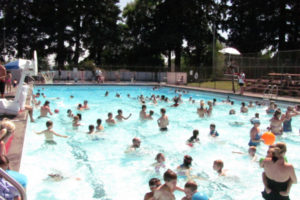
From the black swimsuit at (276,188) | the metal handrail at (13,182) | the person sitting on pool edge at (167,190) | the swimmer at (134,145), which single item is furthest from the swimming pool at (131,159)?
the metal handrail at (13,182)

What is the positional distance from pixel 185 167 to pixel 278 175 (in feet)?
9.10

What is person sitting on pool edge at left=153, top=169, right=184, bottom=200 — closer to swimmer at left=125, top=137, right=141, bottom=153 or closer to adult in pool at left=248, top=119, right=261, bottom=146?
swimmer at left=125, top=137, right=141, bottom=153

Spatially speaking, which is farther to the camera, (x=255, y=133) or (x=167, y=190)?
(x=255, y=133)

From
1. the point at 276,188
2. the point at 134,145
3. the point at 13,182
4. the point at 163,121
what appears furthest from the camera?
the point at 163,121

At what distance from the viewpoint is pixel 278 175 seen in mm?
4160

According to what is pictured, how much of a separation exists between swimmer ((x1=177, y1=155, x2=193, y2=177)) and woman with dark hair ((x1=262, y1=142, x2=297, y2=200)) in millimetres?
2386

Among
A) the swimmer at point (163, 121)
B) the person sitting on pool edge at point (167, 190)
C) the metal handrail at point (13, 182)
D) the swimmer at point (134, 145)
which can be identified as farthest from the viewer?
the swimmer at point (163, 121)

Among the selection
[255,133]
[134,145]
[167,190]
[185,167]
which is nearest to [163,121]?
[134,145]

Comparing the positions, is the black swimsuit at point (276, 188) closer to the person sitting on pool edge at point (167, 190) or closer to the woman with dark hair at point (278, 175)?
the woman with dark hair at point (278, 175)

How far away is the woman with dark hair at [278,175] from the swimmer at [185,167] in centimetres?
239

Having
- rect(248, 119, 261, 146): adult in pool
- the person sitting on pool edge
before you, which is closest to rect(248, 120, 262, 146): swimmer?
rect(248, 119, 261, 146): adult in pool

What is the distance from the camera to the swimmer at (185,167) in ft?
21.5

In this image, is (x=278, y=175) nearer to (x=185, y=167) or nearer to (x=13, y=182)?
(x=185, y=167)

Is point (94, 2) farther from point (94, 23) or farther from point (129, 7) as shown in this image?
point (129, 7)
